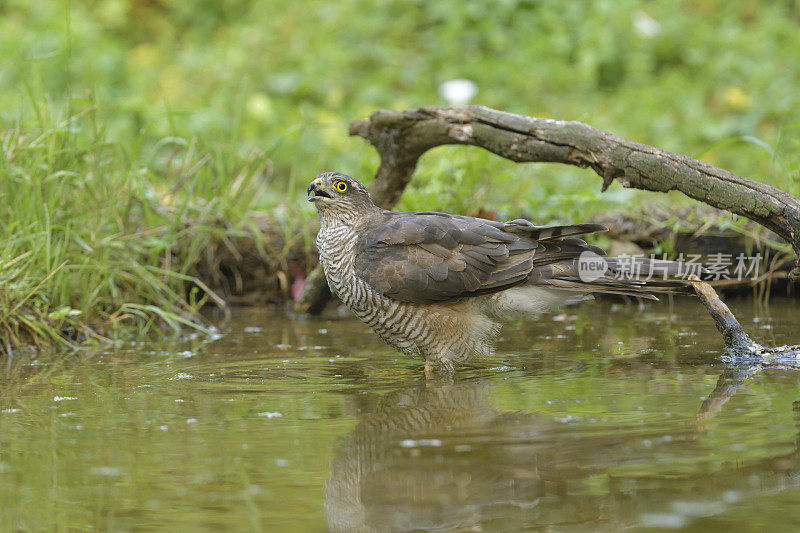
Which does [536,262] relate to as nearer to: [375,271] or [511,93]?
[375,271]

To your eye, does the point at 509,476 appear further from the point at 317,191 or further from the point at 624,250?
the point at 624,250

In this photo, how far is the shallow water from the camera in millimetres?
2498

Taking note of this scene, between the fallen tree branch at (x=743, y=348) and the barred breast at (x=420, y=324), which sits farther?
the barred breast at (x=420, y=324)

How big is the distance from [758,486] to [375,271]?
7.63ft

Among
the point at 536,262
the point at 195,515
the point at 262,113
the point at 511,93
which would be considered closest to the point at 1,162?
the point at 536,262

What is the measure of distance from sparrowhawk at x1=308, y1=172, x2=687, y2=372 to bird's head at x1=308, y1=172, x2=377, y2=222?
247 millimetres

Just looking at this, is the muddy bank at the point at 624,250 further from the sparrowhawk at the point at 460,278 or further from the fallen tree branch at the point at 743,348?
the sparrowhawk at the point at 460,278

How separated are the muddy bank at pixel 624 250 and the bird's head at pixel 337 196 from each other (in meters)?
1.55

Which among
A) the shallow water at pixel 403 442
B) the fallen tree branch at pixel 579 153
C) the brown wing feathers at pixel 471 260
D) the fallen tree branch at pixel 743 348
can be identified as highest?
the fallen tree branch at pixel 579 153

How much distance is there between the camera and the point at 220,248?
665 centimetres

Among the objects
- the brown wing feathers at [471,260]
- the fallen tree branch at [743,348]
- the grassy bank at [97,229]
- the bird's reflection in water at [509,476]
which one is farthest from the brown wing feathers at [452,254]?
the grassy bank at [97,229]

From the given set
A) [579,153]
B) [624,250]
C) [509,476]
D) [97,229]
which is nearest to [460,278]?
[579,153]

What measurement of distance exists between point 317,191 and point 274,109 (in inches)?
239

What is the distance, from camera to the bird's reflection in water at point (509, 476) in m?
2.47
